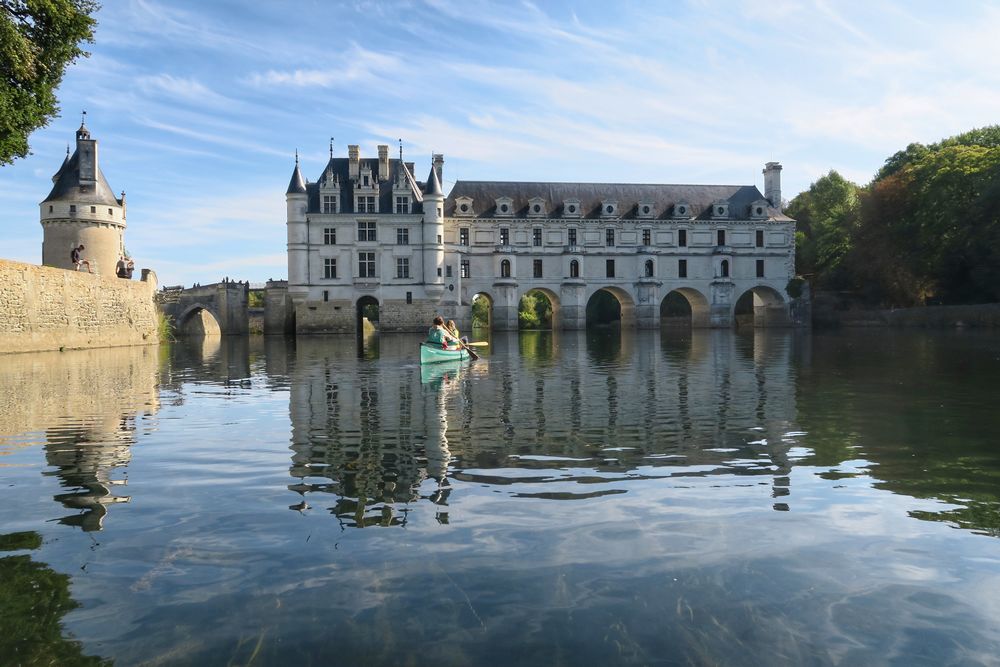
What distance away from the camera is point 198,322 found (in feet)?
206

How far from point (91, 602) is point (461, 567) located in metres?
2.14

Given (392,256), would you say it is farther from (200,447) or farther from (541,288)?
(200,447)

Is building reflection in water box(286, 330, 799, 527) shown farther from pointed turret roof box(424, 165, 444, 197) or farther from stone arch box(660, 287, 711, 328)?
stone arch box(660, 287, 711, 328)

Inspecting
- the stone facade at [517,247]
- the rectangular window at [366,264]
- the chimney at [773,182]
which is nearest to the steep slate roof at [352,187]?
the stone facade at [517,247]

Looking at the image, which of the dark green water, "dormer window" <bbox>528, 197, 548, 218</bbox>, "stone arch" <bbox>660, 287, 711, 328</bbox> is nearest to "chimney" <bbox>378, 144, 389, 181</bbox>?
"dormer window" <bbox>528, 197, 548, 218</bbox>

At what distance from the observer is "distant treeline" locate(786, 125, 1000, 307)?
51438 mm

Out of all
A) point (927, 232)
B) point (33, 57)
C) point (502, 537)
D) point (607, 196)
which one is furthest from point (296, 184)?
point (502, 537)

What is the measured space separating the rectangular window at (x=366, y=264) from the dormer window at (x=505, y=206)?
35.7 feet

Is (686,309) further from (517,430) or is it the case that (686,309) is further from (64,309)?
(517,430)

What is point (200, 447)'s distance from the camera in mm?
9641

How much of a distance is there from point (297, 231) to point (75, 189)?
49.3 feet

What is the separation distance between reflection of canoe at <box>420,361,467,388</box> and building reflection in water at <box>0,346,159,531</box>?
18.8 ft

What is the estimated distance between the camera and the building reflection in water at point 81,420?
716 cm

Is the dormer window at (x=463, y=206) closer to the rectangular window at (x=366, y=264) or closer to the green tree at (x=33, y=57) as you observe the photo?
the rectangular window at (x=366, y=264)
